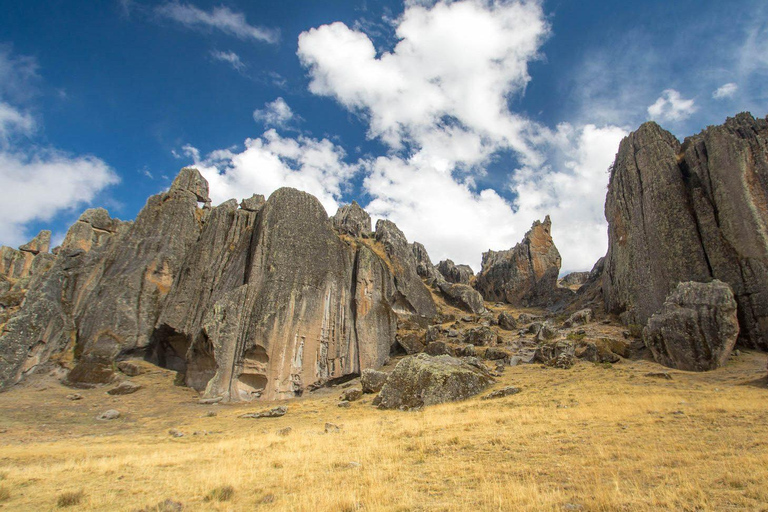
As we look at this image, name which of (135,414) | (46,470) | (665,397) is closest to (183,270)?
(135,414)

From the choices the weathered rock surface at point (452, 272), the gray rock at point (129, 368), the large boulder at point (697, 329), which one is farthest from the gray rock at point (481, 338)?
the weathered rock surface at point (452, 272)

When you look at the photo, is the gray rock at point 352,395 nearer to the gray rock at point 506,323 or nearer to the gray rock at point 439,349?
the gray rock at point 439,349

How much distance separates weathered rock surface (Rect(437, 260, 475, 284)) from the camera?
302 ft

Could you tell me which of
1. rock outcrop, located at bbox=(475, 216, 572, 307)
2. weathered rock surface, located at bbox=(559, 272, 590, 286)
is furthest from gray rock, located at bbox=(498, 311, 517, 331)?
weathered rock surface, located at bbox=(559, 272, 590, 286)

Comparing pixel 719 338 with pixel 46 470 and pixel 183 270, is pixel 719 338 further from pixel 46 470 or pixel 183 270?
pixel 183 270

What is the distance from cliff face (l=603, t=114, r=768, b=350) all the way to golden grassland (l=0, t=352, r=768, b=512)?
11617 mm

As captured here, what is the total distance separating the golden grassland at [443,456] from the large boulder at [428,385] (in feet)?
4.26

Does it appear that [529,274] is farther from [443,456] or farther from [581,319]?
[443,456]

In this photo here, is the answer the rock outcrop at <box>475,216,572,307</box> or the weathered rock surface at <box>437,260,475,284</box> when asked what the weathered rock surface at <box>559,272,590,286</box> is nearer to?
the rock outcrop at <box>475,216,572,307</box>

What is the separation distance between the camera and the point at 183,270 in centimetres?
3950

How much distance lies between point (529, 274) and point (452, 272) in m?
18.9

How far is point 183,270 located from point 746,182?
51.9 m

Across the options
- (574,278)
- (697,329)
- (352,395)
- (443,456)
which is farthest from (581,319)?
(574,278)

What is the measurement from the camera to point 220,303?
31.3 m
